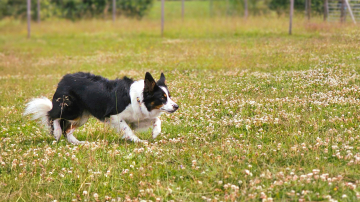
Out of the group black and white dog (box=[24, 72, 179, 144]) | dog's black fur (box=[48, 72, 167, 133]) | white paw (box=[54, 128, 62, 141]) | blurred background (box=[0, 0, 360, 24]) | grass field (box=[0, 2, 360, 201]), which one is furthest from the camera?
blurred background (box=[0, 0, 360, 24])

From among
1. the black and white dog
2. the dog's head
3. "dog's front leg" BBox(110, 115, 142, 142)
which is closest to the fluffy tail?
the black and white dog

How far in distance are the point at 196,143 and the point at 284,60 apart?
7.74 metres

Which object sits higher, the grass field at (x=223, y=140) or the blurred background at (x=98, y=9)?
the blurred background at (x=98, y=9)

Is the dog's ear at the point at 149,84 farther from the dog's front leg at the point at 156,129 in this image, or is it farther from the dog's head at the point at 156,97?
the dog's front leg at the point at 156,129

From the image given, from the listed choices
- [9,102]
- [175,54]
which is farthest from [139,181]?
[175,54]

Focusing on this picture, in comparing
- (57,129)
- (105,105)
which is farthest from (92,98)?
(57,129)

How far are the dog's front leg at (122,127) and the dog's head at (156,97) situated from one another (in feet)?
1.61

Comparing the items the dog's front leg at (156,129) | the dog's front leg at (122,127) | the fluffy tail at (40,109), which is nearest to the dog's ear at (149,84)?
the dog's front leg at (156,129)

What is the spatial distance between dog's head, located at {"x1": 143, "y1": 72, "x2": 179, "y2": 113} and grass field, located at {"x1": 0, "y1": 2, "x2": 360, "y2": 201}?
509mm

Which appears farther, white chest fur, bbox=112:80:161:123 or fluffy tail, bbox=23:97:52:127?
fluffy tail, bbox=23:97:52:127

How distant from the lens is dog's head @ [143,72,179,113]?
6.50m

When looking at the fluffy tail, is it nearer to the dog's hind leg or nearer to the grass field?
the dog's hind leg

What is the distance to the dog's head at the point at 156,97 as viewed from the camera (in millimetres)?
6504

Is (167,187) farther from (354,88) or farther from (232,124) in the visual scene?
(354,88)
